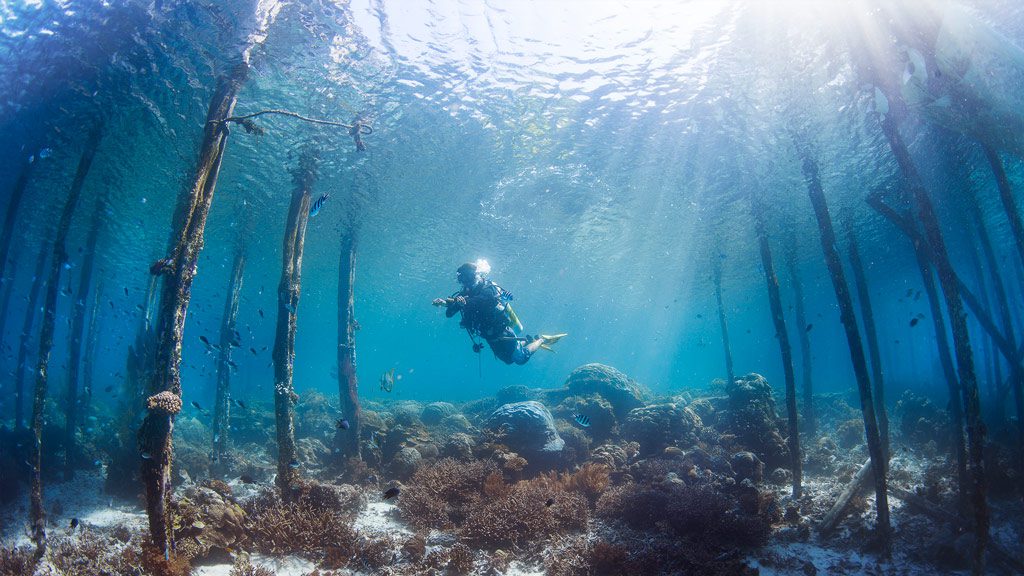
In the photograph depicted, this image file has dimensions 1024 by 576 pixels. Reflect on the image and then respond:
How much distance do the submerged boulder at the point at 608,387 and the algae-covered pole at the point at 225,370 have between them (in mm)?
11869

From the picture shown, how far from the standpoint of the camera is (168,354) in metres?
5.11

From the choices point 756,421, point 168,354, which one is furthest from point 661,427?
point 168,354

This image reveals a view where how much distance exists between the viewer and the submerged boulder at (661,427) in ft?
37.1

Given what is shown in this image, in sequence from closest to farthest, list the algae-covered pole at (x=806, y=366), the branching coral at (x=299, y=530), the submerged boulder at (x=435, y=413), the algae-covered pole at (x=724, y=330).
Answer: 1. the branching coral at (x=299, y=530)
2. the algae-covered pole at (x=806, y=366)
3. the submerged boulder at (x=435, y=413)
4. the algae-covered pole at (x=724, y=330)

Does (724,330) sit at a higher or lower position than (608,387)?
higher

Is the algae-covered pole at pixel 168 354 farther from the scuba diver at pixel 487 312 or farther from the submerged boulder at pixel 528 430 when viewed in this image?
the submerged boulder at pixel 528 430

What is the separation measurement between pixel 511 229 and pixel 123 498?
19232mm

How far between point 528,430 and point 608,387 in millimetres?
6545

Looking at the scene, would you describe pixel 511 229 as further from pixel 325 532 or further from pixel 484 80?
pixel 325 532

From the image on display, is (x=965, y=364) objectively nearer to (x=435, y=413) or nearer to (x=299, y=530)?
(x=299, y=530)

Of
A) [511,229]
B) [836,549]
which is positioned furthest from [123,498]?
[511,229]

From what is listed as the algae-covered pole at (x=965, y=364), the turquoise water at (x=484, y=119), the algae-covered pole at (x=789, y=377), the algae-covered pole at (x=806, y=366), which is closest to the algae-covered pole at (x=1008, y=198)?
the turquoise water at (x=484, y=119)

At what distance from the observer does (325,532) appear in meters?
6.17

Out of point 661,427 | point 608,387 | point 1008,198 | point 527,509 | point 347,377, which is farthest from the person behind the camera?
point 608,387
